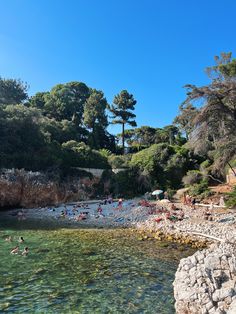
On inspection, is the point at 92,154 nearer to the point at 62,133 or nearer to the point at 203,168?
the point at 62,133

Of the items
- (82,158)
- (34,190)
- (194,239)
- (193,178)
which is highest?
(82,158)

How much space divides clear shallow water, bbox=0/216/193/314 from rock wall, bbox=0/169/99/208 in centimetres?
1144

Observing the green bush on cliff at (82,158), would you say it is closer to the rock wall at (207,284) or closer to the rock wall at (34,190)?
the rock wall at (34,190)

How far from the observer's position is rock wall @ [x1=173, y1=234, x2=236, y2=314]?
5996 mm

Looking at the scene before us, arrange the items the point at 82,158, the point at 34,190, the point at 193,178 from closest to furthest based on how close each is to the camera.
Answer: the point at 34,190 → the point at 193,178 → the point at 82,158

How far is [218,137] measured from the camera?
19125mm

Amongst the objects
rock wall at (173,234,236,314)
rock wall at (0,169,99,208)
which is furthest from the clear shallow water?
rock wall at (0,169,99,208)

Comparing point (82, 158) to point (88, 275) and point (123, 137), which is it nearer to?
point (123, 137)

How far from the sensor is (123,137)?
166ft

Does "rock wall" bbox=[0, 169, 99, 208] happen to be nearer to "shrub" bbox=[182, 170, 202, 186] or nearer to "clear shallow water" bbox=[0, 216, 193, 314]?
"shrub" bbox=[182, 170, 202, 186]

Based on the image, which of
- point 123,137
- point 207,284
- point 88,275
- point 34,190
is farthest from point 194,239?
point 123,137

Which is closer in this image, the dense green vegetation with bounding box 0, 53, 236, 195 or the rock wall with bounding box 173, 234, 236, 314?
the rock wall with bounding box 173, 234, 236, 314

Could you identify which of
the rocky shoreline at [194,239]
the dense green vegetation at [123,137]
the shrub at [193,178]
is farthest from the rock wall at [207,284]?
the shrub at [193,178]

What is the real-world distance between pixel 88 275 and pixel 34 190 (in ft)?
64.5
